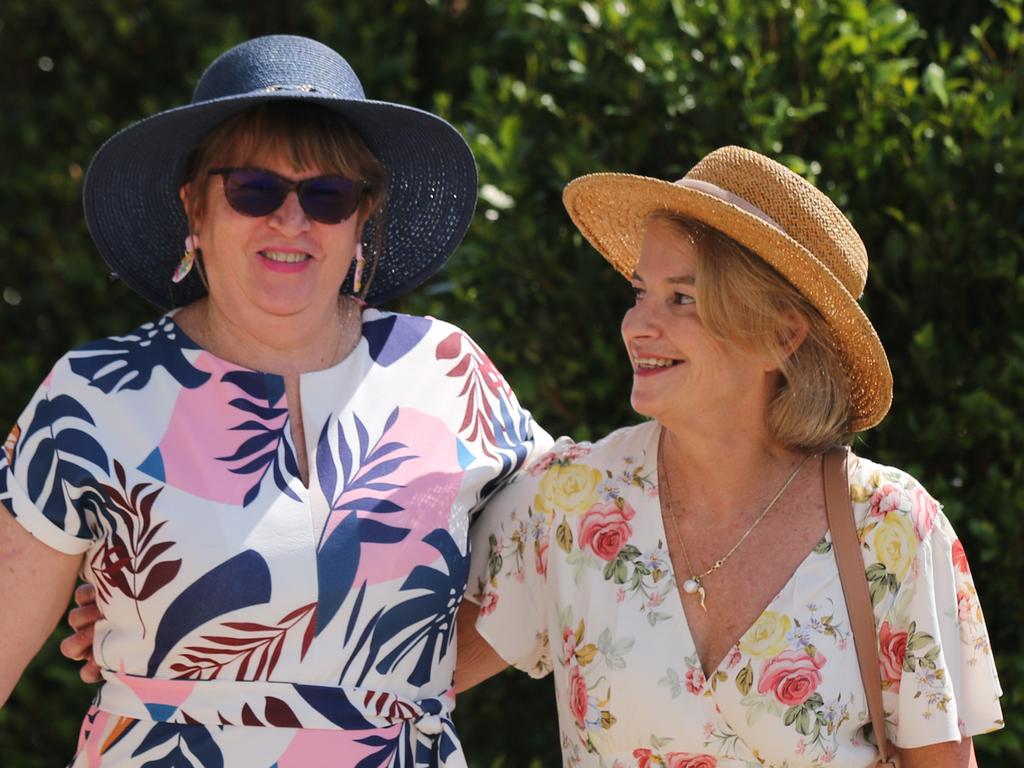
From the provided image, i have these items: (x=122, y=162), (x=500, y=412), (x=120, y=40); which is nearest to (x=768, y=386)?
(x=500, y=412)

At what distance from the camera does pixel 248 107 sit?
304cm

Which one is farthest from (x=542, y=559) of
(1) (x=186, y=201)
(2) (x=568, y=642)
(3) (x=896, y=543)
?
(1) (x=186, y=201)

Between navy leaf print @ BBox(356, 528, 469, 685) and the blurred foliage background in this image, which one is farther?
the blurred foliage background

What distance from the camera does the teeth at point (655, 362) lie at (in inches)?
115

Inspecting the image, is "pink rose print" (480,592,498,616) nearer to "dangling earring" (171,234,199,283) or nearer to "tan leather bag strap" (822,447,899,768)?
"tan leather bag strap" (822,447,899,768)

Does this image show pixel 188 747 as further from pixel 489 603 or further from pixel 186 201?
pixel 186 201

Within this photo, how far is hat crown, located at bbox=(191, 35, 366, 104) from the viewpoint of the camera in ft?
9.84

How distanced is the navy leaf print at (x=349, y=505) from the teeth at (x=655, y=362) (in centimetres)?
52

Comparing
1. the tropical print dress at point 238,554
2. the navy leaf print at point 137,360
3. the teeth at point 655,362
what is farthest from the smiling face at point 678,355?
the navy leaf print at point 137,360

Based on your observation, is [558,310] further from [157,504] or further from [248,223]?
[157,504]

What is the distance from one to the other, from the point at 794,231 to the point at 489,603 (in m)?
0.99

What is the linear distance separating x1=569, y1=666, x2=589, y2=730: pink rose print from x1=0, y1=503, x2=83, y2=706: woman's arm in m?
0.99

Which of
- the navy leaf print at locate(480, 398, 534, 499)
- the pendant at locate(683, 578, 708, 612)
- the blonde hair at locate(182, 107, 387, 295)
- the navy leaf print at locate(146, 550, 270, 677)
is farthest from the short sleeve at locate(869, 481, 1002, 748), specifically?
the blonde hair at locate(182, 107, 387, 295)

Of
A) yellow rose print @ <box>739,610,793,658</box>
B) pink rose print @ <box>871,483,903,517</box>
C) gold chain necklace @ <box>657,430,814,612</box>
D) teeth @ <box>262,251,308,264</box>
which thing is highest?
teeth @ <box>262,251,308,264</box>
